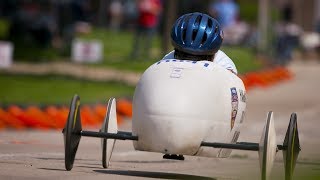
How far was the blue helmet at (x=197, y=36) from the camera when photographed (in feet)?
41.8

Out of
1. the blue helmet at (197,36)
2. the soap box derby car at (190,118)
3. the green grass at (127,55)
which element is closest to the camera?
the soap box derby car at (190,118)

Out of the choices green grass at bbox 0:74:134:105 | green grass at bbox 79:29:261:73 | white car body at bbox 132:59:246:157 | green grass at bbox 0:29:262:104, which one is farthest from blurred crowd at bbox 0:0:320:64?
white car body at bbox 132:59:246:157

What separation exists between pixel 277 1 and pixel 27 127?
54955mm

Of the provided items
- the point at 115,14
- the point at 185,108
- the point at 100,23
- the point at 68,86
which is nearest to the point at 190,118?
the point at 185,108

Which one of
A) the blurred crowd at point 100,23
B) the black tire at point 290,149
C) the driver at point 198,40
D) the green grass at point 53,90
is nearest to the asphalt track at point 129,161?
the black tire at point 290,149

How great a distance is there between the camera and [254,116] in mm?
25469

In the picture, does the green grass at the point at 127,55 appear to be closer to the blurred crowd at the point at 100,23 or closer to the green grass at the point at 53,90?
the blurred crowd at the point at 100,23

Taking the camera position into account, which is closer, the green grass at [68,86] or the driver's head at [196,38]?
the driver's head at [196,38]

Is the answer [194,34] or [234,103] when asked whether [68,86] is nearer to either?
[194,34]

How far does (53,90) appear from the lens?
27.5 meters

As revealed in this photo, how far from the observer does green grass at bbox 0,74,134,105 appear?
24789 mm

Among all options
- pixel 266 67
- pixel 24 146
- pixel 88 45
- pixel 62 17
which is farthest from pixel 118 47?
A: pixel 24 146

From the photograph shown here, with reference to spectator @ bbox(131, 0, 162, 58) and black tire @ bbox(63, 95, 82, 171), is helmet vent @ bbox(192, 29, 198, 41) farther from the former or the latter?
spectator @ bbox(131, 0, 162, 58)

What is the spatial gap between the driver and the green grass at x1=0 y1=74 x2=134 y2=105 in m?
9.85
